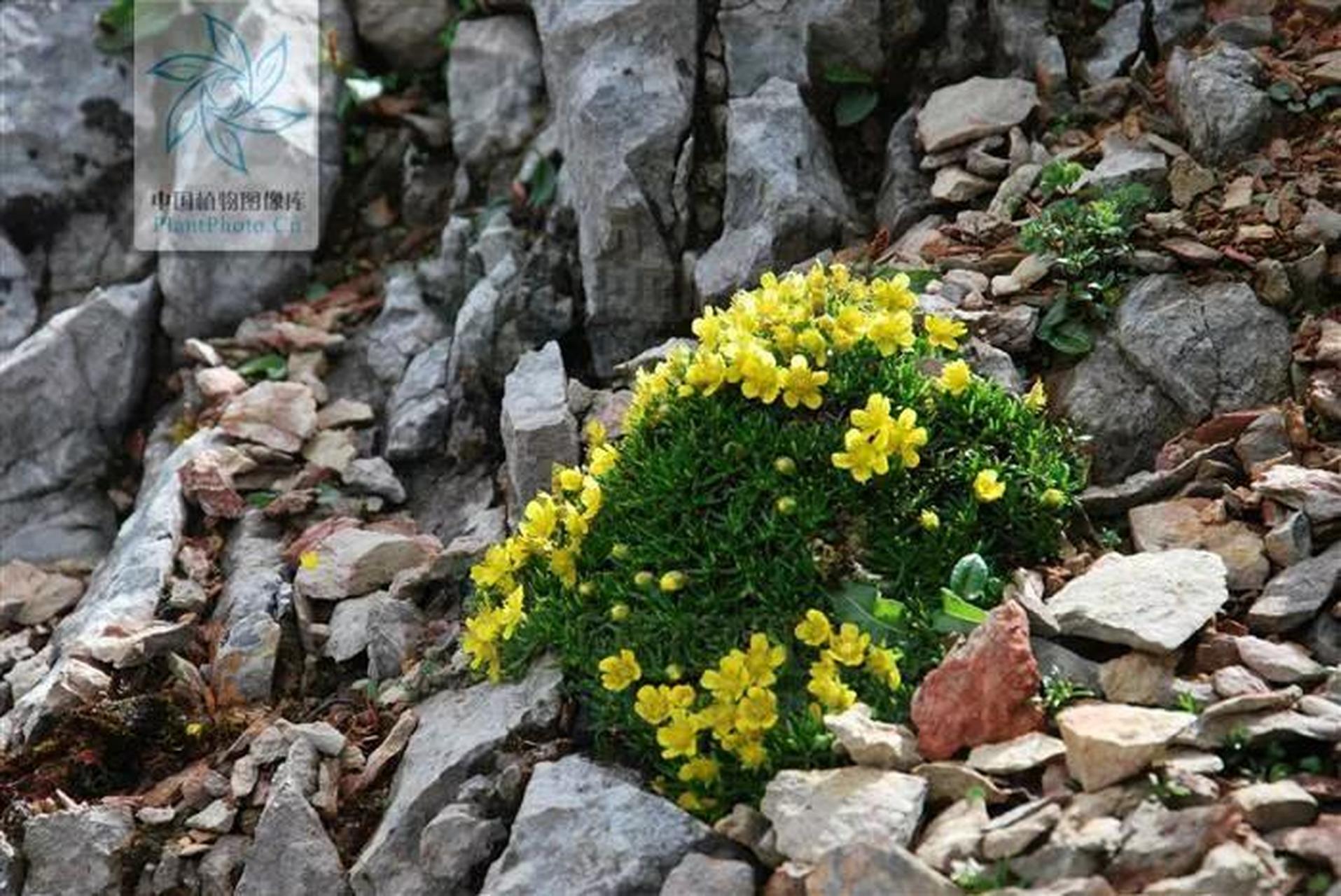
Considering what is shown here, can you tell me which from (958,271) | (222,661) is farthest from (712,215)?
(222,661)

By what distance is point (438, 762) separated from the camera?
561cm

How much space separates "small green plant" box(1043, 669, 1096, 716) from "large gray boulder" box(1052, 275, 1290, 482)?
1.45 meters

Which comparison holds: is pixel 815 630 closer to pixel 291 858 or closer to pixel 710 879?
pixel 710 879

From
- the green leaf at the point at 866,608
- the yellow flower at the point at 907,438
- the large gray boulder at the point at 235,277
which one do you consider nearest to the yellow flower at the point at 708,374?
the yellow flower at the point at 907,438

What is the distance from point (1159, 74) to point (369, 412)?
14.7ft

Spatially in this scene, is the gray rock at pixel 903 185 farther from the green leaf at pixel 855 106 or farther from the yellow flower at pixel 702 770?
the yellow flower at pixel 702 770

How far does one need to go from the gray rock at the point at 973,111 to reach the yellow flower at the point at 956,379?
2317 millimetres

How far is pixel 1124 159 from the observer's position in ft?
23.2

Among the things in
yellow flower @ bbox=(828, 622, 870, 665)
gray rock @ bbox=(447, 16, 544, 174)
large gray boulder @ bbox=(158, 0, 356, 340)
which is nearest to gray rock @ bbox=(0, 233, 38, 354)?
large gray boulder @ bbox=(158, 0, 356, 340)

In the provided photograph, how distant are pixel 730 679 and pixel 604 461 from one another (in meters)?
1.23

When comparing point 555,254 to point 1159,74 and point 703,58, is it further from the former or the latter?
point 1159,74

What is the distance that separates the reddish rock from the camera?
4.77 metres

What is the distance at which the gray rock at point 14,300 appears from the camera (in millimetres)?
9414

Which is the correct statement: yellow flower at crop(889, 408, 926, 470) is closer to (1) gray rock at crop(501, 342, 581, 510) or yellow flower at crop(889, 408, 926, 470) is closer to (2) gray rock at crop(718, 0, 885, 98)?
(1) gray rock at crop(501, 342, 581, 510)
